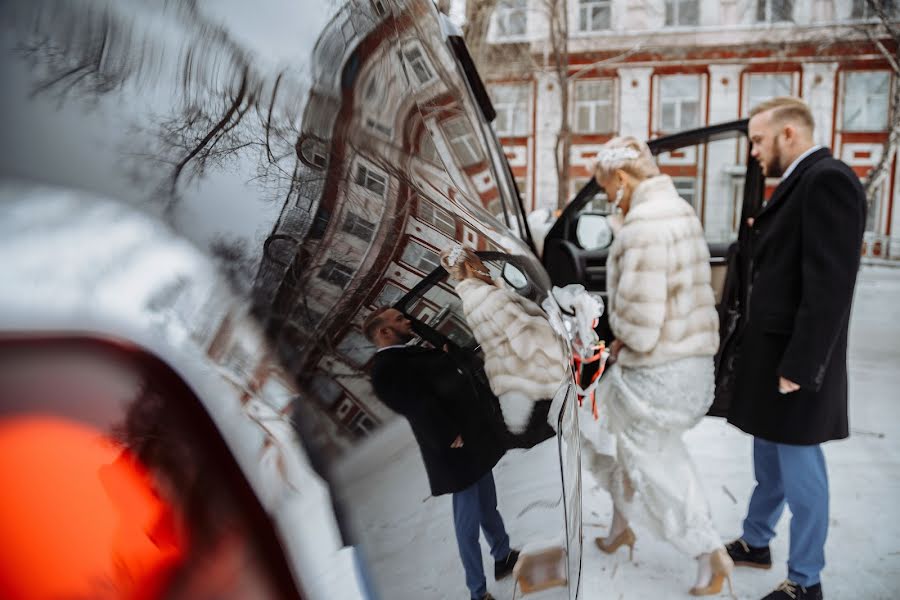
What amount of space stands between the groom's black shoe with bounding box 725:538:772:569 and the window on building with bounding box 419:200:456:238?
2296 millimetres

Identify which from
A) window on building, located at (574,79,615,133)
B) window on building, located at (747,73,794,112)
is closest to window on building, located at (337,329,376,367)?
window on building, located at (574,79,615,133)

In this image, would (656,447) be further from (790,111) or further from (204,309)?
(204,309)

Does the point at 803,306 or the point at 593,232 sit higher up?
the point at 593,232

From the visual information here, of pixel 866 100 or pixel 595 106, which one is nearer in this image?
pixel 866 100

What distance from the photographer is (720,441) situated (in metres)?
3.76

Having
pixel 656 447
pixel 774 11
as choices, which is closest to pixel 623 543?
pixel 656 447

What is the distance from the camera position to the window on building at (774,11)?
15.4 m

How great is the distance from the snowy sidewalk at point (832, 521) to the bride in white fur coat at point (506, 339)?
1741mm

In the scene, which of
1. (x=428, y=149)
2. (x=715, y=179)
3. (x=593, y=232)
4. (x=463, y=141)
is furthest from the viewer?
(x=593, y=232)

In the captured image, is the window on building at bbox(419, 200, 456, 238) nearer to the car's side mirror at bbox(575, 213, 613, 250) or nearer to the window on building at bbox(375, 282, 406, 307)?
the window on building at bbox(375, 282, 406, 307)

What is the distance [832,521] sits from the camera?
2.78m

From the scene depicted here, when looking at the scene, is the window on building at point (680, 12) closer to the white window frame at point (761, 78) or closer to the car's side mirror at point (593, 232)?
the white window frame at point (761, 78)

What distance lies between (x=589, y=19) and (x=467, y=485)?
17.7 m

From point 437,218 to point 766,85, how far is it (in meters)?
18.5
